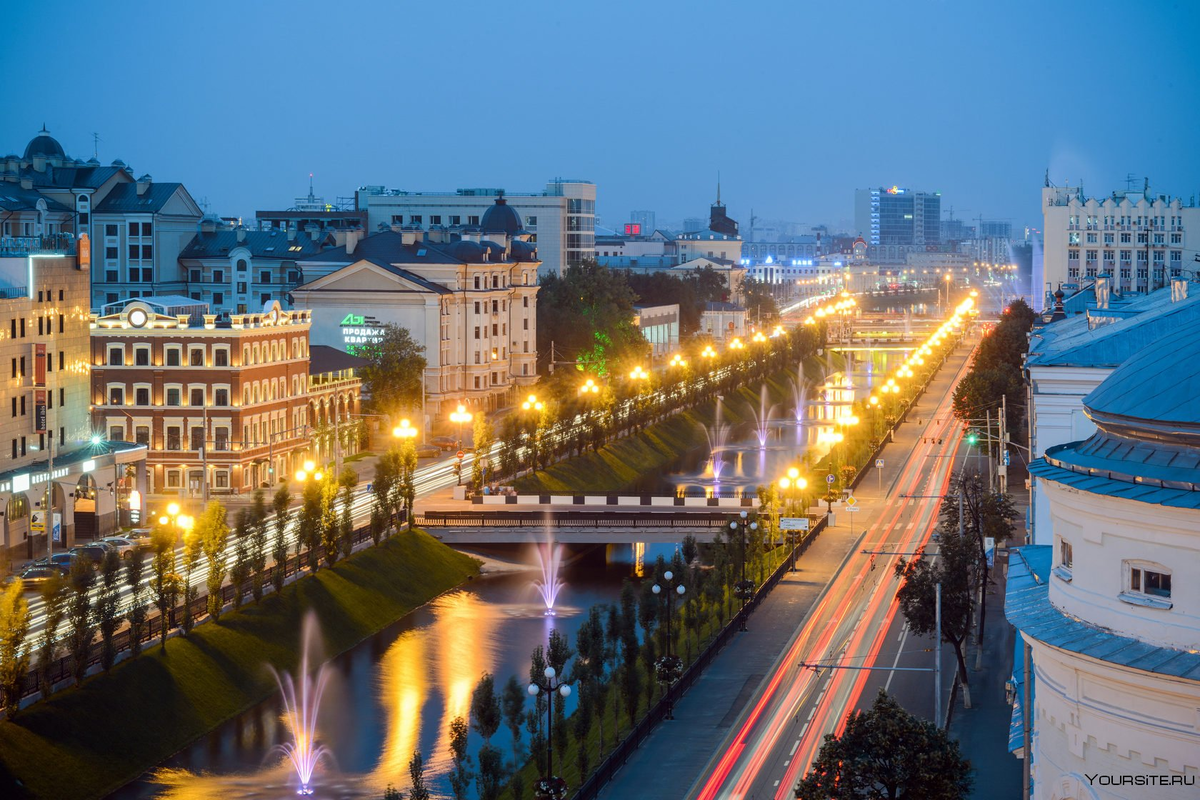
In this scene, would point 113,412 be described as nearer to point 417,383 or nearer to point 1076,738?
point 417,383

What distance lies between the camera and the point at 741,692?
1896 inches

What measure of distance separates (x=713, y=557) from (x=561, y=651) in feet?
65.0

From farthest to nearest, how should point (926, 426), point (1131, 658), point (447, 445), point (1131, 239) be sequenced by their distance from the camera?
point (1131, 239) < point (926, 426) < point (447, 445) < point (1131, 658)

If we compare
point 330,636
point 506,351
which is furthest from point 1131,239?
point 330,636

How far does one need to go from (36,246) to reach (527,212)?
111969mm

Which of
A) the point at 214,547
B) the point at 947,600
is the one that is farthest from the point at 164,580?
the point at 947,600

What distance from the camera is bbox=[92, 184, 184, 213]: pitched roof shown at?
400 ft

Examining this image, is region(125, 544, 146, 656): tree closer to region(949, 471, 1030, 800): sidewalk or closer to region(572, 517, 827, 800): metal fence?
region(572, 517, 827, 800): metal fence

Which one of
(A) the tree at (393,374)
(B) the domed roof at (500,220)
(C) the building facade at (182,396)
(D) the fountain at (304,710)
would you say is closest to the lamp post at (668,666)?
(D) the fountain at (304,710)

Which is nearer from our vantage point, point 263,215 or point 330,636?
point 330,636

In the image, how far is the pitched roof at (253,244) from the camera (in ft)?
407

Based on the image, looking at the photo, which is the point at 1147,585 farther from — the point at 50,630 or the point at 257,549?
the point at 257,549

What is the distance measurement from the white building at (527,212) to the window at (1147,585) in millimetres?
137131

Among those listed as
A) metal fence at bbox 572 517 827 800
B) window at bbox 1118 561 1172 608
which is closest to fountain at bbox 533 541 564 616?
metal fence at bbox 572 517 827 800
